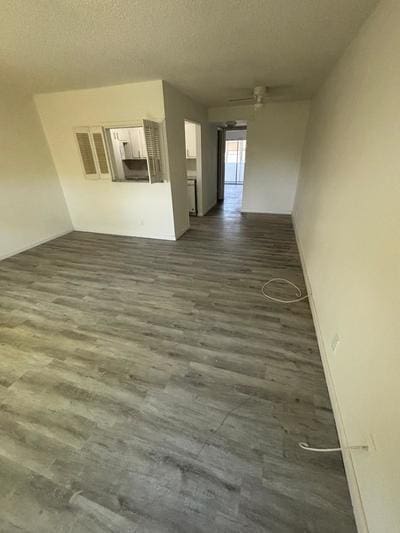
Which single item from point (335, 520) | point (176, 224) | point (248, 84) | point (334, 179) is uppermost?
point (248, 84)

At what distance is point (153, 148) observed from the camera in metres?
3.26

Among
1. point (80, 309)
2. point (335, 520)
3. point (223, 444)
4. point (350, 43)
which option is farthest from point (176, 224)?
point (335, 520)

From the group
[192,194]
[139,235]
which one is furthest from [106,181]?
[192,194]

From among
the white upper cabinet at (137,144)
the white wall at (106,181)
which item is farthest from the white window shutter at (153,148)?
the white upper cabinet at (137,144)

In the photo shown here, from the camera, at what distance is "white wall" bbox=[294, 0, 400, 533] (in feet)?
2.92

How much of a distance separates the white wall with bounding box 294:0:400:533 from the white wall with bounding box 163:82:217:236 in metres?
2.23

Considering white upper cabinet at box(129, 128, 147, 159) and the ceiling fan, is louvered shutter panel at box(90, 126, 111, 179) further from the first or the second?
the ceiling fan

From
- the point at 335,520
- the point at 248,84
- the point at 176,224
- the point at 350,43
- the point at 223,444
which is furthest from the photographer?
the point at 176,224

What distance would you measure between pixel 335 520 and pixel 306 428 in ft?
1.20

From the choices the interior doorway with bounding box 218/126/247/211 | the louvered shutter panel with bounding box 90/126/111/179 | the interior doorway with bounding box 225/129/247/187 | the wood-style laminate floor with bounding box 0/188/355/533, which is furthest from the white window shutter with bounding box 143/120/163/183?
the interior doorway with bounding box 225/129/247/187

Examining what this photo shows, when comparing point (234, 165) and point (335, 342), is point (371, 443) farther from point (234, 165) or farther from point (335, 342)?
point (234, 165)

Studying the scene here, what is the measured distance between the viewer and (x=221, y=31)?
178cm

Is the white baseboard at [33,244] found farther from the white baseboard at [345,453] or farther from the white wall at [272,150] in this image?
the white baseboard at [345,453]

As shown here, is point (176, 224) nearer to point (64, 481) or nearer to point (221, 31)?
A: point (221, 31)
